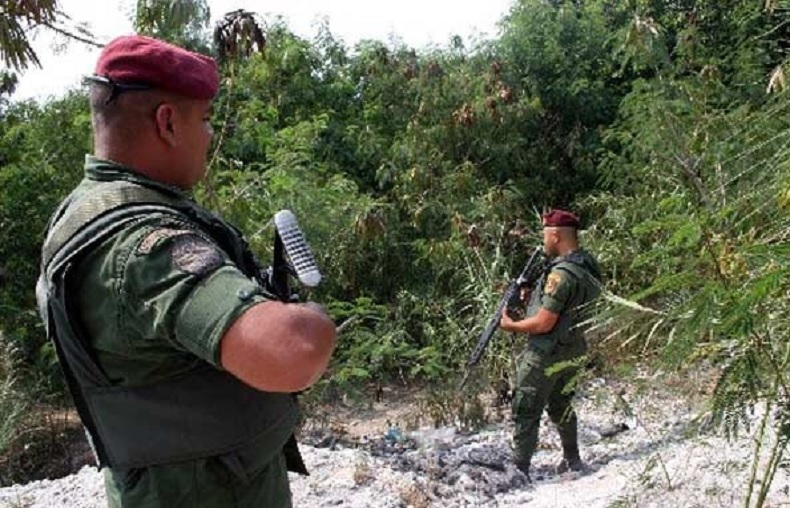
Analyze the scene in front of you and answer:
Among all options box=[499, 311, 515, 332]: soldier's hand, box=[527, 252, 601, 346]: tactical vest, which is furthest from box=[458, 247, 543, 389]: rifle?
box=[527, 252, 601, 346]: tactical vest

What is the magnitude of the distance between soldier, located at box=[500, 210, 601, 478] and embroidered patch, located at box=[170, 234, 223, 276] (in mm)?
3865

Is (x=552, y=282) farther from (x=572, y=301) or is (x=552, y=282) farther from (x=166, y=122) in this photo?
(x=166, y=122)

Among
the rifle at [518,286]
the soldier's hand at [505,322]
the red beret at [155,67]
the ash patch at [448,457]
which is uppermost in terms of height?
the red beret at [155,67]

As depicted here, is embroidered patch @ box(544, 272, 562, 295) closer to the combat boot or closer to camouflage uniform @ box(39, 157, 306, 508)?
the combat boot

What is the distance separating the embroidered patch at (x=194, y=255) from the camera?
128cm

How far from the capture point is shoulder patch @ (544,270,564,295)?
5.02 meters

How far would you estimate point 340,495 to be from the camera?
4582 millimetres

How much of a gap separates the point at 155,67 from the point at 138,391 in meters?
0.49

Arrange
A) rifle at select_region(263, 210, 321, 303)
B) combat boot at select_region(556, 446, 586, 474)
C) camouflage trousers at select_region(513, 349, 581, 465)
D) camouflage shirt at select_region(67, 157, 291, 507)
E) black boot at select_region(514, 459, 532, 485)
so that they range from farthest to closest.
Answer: combat boot at select_region(556, 446, 586, 474)
black boot at select_region(514, 459, 532, 485)
camouflage trousers at select_region(513, 349, 581, 465)
rifle at select_region(263, 210, 321, 303)
camouflage shirt at select_region(67, 157, 291, 507)

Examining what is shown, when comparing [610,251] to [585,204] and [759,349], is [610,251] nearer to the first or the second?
[585,204]

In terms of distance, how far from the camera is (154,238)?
132cm

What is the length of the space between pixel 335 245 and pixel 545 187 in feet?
11.4

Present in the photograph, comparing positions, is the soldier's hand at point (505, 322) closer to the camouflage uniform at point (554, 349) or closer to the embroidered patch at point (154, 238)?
the camouflage uniform at point (554, 349)

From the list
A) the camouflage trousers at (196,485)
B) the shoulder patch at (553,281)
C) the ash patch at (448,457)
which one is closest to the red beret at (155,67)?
the camouflage trousers at (196,485)
